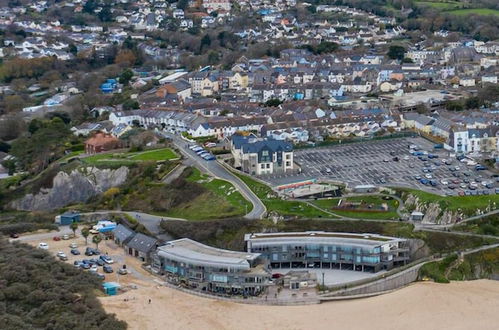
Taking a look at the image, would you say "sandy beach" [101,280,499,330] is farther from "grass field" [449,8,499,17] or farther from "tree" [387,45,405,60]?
"grass field" [449,8,499,17]

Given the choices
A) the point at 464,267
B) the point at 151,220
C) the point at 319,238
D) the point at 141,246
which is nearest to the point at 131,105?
the point at 151,220

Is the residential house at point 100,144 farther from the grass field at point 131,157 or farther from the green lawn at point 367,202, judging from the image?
the green lawn at point 367,202

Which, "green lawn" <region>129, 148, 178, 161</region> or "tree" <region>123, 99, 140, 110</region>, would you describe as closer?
"green lawn" <region>129, 148, 178, 161</region>

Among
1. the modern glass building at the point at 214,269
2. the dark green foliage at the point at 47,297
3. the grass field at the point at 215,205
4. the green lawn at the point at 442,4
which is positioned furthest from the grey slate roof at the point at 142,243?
the green lawn at the point at 442,4

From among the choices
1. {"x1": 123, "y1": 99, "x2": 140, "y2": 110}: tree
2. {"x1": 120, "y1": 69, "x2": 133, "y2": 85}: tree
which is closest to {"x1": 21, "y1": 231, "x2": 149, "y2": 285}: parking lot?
{"x1": 123, "y1": 99, "x2": 140, "y2": 110}: tree

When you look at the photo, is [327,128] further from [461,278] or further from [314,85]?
[461,278]

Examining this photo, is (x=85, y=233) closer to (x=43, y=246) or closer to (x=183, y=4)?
(x=43, y=246)

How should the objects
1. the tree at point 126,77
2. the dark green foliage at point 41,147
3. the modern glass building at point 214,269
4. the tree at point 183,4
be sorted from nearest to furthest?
the modern glass building at point 214,269 < the dark green foliage at point 41,147 < the tree at point 126,77 < the tree at point 183,4
